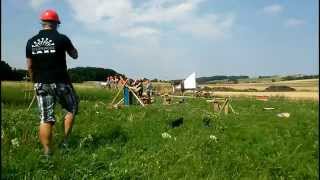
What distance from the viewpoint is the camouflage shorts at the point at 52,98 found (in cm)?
892

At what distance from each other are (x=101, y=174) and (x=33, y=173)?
810 mm

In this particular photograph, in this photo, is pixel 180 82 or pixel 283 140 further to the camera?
pixel 180 82

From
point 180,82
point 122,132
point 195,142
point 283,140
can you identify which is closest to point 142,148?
point 195,142

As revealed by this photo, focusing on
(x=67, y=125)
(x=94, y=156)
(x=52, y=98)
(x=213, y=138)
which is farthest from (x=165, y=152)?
(x=52, y=98)

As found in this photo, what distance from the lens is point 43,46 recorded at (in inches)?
355

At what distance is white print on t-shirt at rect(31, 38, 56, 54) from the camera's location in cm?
898

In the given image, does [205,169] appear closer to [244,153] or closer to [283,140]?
[244,153]

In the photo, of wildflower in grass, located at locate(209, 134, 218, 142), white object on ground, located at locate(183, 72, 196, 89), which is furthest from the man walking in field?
white object on ground, located at locate(183, 72, 196, 89)

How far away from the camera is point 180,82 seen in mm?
58000

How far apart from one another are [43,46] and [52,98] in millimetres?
770

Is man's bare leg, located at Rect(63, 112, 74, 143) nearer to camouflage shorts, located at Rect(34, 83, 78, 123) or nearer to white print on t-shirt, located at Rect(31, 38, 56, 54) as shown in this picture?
camouflage shorts, located at Rect(34, 83, 78, 123)

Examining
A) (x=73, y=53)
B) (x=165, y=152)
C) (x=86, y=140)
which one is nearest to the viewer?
(x=165, y=152)

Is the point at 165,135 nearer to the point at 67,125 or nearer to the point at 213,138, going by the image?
the point at 213,138

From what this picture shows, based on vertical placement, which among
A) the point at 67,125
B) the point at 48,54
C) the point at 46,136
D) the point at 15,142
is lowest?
the point at 15,142
